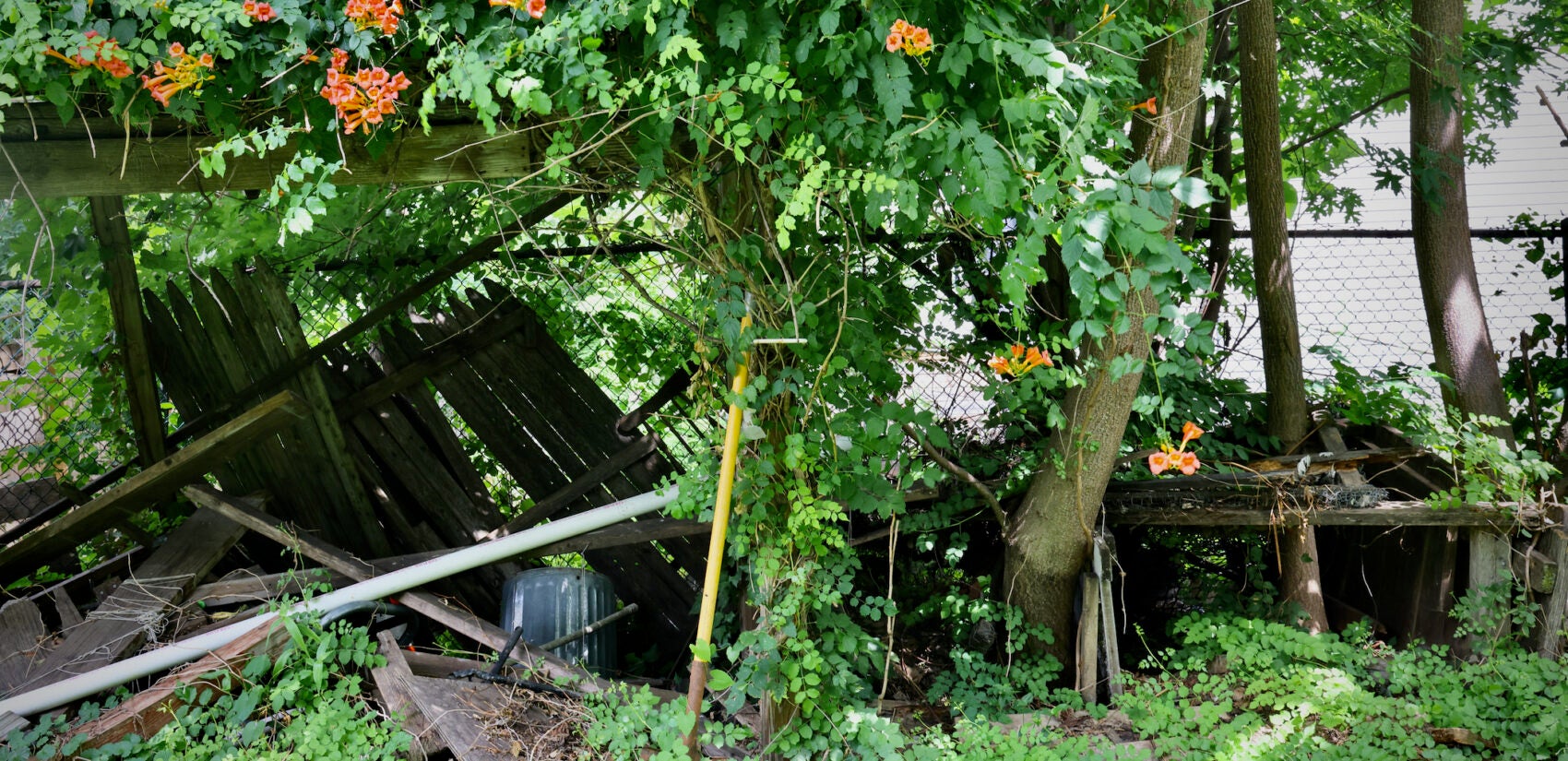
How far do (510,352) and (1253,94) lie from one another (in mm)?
3193

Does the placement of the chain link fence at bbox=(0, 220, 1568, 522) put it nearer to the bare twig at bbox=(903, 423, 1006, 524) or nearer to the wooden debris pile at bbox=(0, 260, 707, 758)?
the wooden debris pile at bbox=(0, 260, 707, 758)

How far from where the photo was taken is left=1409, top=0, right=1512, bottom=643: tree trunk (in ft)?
14.5

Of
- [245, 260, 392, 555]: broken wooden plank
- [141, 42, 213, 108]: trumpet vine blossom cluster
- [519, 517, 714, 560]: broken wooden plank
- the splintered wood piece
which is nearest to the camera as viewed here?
[141, 42, 213, 108]: trumpet vine blossom cluster

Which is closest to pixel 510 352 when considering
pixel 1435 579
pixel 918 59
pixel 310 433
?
pixel 310 433

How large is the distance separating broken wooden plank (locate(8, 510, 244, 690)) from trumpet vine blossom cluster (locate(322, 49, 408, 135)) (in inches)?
79.6

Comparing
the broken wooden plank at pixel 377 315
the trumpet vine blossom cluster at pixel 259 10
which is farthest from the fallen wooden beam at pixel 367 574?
the trumpet vine blossom cluster at pixel 259 10

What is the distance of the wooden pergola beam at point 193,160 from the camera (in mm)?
3186

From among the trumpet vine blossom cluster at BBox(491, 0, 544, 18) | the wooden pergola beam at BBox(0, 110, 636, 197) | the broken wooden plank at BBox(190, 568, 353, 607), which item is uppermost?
the trumpet vine blossom cluster at BBox(491, 0, 544, 18)

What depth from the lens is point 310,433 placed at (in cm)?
442

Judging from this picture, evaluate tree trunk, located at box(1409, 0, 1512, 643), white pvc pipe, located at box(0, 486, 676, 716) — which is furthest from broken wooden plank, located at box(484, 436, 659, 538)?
tree trunk, located at box(1409, 0, 1512, 643)

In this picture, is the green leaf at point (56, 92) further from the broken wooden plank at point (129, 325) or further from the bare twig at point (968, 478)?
the bare twig at point (968, 478)

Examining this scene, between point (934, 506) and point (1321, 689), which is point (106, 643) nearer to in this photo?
point (934, 506)

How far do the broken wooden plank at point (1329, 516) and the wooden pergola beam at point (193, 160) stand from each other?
7.68 ft

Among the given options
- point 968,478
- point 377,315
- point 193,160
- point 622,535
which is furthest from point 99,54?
point 968,478
